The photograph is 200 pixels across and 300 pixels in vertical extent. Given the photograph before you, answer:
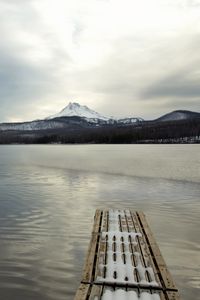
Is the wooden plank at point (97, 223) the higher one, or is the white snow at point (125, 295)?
the wooden plank at point (97, 223)

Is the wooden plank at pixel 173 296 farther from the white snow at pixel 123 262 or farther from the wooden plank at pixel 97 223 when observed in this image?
the wooden plank at pixel 97 223

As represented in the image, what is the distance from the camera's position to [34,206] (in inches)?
632

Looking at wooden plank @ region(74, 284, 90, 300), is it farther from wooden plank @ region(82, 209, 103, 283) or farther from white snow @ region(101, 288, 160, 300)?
white snow @ region(101, 288, 160, 300)

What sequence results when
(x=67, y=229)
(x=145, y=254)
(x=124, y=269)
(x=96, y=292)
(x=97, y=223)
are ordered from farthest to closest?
(x=67, y=229) < (x=97, y=223) < (x=145, y=254) < (x=124, y=269) < (x=96, y=292)

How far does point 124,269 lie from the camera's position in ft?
24.2

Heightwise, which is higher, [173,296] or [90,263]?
[90,263]

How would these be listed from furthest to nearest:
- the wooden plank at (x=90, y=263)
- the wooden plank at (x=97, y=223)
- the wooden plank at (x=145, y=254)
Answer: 1. the wooden plank at (x=97, y=223)
2. the wooden plank at (x=145, y=254)
3. the wooden plank at (x=90, y=263)

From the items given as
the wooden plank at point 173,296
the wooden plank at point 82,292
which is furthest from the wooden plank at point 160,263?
the wooden plank at point 82,292

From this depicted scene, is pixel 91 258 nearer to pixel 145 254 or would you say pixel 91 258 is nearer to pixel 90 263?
pixel 90 263

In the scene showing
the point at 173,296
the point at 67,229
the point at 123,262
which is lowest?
the point at 67,229

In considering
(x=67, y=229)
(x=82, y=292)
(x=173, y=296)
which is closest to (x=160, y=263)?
(x=173, y=296)

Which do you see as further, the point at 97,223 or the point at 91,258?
the point at 97,223

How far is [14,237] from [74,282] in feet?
13.0

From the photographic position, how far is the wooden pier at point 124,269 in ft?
20.8
